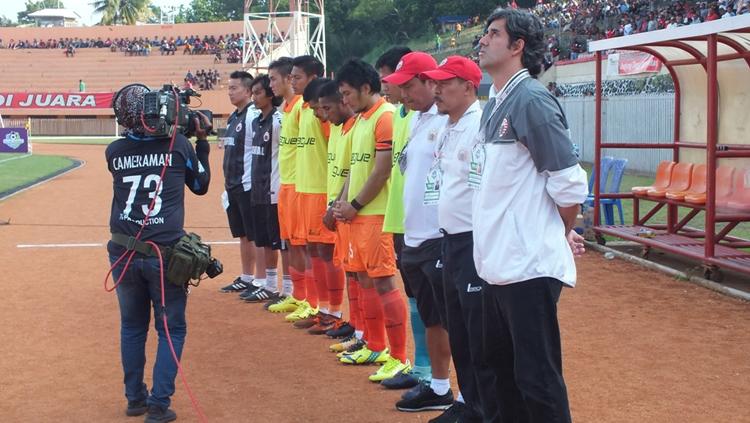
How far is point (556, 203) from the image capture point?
398 centimetres

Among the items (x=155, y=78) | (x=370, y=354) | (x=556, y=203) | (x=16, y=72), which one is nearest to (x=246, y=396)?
(x=370, y=354)

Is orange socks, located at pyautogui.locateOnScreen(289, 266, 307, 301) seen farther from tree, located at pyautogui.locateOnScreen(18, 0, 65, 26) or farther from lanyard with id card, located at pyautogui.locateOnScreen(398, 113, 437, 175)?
tree, located at pyautogui.locateOnScreen(18, 0, 65, 26)

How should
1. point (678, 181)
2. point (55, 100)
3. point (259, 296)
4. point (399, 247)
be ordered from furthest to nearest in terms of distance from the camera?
point (55, 100)
point (678, 181)
point (259, 296)
point (399, 247)

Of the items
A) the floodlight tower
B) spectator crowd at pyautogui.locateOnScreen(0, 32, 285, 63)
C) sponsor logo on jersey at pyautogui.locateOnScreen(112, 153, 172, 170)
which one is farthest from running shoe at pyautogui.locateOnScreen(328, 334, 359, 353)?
spectator crowd at pyautogui.locateOnScreen(0, 32, 285, 63)

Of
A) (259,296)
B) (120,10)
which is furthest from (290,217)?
(120,10)

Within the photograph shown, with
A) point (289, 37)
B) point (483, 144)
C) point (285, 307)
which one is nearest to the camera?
point (483, 144)

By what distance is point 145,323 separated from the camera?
6012 millimetres

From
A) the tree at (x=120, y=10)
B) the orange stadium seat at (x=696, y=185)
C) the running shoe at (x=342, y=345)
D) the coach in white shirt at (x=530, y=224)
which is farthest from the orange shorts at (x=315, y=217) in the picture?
the tree at (x=120, y=10)

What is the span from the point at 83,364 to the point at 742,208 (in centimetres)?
740

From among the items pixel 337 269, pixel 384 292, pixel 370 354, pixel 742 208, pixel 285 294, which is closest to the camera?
pixel 384 292

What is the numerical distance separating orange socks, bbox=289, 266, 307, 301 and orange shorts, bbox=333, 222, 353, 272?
6.24 feet

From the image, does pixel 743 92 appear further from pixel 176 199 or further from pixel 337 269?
pixel 176 199

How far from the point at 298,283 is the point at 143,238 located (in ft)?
11.0

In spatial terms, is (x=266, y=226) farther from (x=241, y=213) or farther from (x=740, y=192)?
(x=740, y=192)
